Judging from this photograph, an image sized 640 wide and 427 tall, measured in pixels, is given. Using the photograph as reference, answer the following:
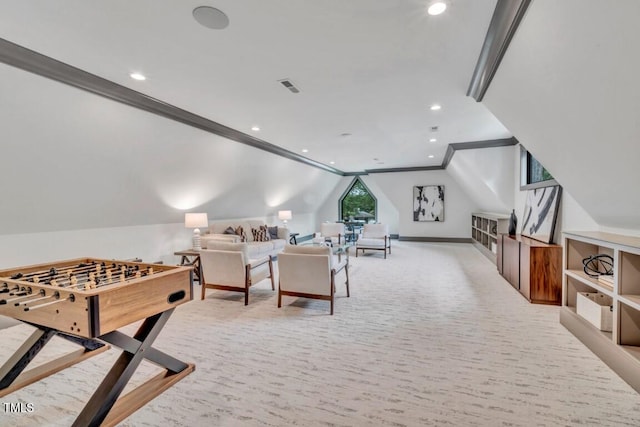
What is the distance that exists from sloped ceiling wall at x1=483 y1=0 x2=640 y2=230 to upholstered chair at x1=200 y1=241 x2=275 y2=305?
3.34m

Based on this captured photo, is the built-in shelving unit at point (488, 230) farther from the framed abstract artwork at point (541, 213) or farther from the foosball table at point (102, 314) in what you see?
the foosball table at point (102, 314)

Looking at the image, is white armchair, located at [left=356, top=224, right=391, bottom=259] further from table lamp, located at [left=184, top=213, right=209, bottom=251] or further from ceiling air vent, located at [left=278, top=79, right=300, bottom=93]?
ceiling air vent, located at [left=278, top=79, right=300, bottom=93]

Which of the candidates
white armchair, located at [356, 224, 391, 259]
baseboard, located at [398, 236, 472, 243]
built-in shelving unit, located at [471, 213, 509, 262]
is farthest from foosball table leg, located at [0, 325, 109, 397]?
baseboard, located at [398, 236, 472, 243]

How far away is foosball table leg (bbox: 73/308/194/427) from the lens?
165cm

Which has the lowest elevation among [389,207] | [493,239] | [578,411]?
[578,411]

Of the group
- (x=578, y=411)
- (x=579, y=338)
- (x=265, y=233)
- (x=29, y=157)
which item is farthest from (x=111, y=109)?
(x=579, y=338)

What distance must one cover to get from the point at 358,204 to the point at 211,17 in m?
9.53

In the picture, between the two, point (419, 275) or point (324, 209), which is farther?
point (324, 209)

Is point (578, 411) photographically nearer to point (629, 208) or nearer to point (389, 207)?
point (629, 208)

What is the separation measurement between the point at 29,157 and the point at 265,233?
4.33 metres

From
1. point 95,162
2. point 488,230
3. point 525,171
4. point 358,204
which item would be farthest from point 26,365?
point 358,204

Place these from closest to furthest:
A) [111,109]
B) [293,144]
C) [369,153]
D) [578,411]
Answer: [578,411], [111,109], [293,144], [369,153]

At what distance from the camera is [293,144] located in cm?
584

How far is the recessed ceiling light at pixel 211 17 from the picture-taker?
1.86m
